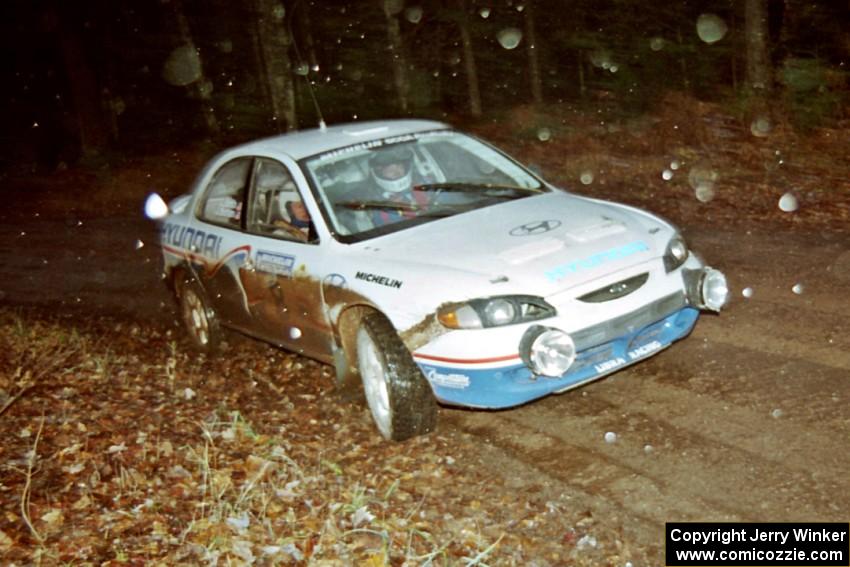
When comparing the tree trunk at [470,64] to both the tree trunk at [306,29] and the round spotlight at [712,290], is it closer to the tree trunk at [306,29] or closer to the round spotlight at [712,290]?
the tree trunk at [306,29]

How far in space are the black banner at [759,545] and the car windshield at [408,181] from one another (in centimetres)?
271

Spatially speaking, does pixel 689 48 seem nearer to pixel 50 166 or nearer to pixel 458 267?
pixel 458 267

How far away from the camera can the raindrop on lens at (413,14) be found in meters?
29.4

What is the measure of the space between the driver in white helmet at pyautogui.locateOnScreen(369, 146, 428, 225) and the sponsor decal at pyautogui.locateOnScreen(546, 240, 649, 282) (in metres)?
1.32

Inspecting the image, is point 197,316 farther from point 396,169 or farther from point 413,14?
point 413,14

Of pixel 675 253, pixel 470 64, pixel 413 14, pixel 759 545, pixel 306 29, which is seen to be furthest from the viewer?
pixel 306 29

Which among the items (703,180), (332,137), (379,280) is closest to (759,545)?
(379,280)

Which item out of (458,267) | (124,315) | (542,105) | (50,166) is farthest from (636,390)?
(50,166)

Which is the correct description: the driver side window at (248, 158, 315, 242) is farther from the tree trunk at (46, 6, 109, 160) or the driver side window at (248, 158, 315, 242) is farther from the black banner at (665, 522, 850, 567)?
the tree trunk at (46, 6, 109, 160)

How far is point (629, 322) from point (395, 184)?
1982 mm

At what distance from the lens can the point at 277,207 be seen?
21.7 feet

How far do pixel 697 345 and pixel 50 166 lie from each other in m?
21.8

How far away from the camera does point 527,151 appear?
62.3 feet

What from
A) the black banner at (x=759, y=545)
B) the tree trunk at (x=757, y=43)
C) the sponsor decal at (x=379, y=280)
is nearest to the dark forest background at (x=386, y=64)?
the tree trunk at (x=757, y=43)
